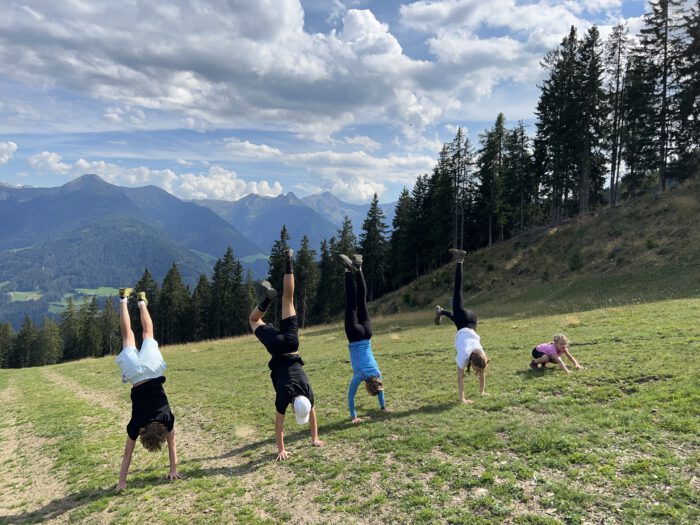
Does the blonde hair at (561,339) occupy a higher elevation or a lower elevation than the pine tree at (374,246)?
lower

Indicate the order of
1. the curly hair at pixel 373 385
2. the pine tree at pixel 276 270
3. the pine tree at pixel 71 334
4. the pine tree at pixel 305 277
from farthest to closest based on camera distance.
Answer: the pine tree at pixel 71 334 → the pine tree at pixel 305 277 → the pine tree at pixel 276 270 → the curly hair at pixel 373 385

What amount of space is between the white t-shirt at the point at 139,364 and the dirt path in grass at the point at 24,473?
3450 mm

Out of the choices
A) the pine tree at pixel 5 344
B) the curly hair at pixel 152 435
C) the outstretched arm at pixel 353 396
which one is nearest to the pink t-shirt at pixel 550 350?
the outstretched arm at pixel 353 396

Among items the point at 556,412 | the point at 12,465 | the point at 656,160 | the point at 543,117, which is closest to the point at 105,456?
the point at 12,465

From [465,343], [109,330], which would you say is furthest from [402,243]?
[109,330]

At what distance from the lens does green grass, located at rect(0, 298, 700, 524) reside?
19.9ft

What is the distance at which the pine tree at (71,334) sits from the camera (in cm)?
8875

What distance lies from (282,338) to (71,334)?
4137 inches

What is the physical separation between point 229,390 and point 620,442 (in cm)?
1407

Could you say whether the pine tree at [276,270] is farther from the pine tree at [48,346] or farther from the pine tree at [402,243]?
the pine tree at [48,346]

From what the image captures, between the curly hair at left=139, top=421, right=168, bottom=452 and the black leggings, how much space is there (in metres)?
4.47

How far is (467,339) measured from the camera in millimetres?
10266

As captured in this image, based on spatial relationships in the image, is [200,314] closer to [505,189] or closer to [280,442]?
[505,189]

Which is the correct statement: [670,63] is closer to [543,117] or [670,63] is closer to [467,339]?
[543,117]
